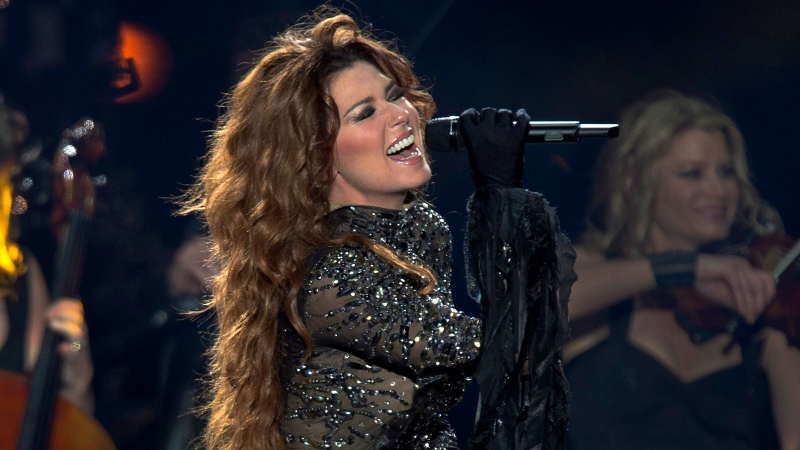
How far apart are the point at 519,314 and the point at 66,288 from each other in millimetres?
1880

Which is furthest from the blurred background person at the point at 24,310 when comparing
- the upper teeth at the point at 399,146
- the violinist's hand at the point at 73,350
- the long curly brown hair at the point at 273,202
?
the upper teeth at the point at 399,146

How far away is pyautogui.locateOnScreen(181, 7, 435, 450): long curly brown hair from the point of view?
5.24 ft

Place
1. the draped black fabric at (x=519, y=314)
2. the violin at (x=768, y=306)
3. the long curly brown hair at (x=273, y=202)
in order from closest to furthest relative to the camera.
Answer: the draped black fabric at (x=519, y=314), the long curly brown hair at (x=273, y=202), the violin at (x=768, y=306)

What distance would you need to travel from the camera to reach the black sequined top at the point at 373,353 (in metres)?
1.49

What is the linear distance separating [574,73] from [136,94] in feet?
4.86

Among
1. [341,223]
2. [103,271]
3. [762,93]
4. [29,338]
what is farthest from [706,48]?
[29,338]

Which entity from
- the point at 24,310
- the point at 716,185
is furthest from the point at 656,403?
the point at 24,310

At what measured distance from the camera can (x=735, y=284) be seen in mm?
2641

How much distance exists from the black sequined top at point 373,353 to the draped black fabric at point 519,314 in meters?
0.06

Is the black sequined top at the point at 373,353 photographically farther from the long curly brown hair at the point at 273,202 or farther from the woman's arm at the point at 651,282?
the woman's arm at the point at 651,282

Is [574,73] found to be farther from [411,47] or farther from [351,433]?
[351,433]

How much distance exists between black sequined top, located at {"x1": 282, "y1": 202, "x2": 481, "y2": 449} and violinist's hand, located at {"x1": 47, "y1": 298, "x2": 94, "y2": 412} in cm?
144

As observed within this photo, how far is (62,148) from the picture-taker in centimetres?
278

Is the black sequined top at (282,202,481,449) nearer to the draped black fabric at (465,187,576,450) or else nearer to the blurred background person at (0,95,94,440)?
the draped black fabric at (465,187,576,450)
